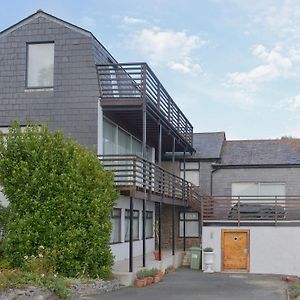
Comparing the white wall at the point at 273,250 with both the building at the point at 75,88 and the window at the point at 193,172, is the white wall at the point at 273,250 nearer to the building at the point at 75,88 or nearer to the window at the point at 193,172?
the building at the point at 75,88

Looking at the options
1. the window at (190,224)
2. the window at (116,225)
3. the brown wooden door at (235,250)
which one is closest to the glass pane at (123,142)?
the window at (116,225)

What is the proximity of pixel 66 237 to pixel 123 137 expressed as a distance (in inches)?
315

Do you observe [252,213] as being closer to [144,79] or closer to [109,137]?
[109,137]

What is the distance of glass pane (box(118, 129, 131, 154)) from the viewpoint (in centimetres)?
2156

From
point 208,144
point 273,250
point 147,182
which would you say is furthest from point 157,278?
point 208,144

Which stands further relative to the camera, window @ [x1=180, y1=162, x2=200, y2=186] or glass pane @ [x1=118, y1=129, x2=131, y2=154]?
window @ [x1=180, y1=162, x2=200, y2=186]

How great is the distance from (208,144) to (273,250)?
980 centimetres

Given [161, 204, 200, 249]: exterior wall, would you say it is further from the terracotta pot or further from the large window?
the terracotta pot

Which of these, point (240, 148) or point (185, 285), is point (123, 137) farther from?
point (240, 148)

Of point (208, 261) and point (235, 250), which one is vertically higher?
point (235, 250)

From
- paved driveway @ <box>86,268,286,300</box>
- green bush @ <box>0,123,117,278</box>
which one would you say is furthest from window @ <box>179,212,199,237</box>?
green bush @ <box>0,123,117,278</box>

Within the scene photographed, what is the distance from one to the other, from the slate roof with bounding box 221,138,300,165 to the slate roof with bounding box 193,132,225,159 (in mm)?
448

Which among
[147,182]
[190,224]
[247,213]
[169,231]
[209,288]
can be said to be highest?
[147,182]

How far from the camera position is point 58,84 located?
18.8 metres
